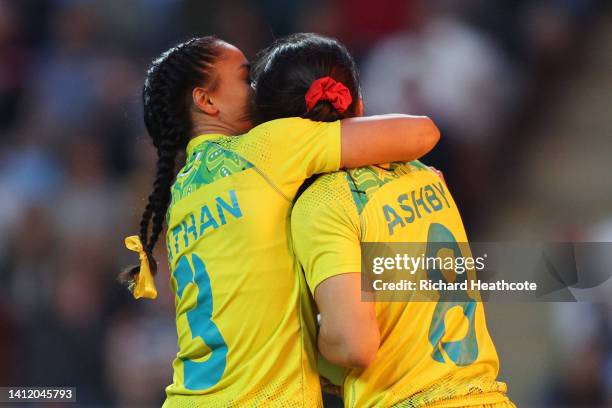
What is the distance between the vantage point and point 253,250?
2.00 metres

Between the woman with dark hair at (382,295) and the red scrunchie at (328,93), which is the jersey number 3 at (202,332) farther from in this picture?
the red scrunchie at (328,93)

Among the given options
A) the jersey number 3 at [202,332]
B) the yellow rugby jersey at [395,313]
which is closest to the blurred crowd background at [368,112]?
the yellow rugby jersey at [395,313]

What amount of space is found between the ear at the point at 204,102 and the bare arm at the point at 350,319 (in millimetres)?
Answer: 644

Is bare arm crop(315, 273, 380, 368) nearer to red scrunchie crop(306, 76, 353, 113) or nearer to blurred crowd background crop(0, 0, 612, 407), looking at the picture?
red scrunchie crop(306, 76, 353, 113)

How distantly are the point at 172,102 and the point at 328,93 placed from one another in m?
0.50

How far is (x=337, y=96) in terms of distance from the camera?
78.5 inches

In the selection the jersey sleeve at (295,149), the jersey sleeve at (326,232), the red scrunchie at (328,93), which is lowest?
the jersey sleeve at (326,232)

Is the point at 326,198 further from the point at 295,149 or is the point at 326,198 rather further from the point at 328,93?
the point at 328,93

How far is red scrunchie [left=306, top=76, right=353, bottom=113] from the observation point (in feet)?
6.51

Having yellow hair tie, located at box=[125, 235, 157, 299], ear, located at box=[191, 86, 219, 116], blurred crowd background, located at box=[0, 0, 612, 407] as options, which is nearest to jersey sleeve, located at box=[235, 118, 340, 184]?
ear, located at box=[191, 86, 219, 116]

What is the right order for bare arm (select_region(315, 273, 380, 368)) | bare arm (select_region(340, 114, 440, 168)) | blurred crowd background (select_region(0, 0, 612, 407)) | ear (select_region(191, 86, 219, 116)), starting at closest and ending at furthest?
bare arm (select_region(315, 273, 380, 368))
bare arm (select_region(340, 114, 440, 168))
ear (select_region(191, 86, 219, 116))
blurred crowd background (select_region(0, 0, 612, 407))

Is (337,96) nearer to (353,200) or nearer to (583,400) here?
(353,200)

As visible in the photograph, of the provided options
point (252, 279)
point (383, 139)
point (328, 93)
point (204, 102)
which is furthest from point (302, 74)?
point (252, 279)

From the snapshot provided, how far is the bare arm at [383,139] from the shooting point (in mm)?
1951
